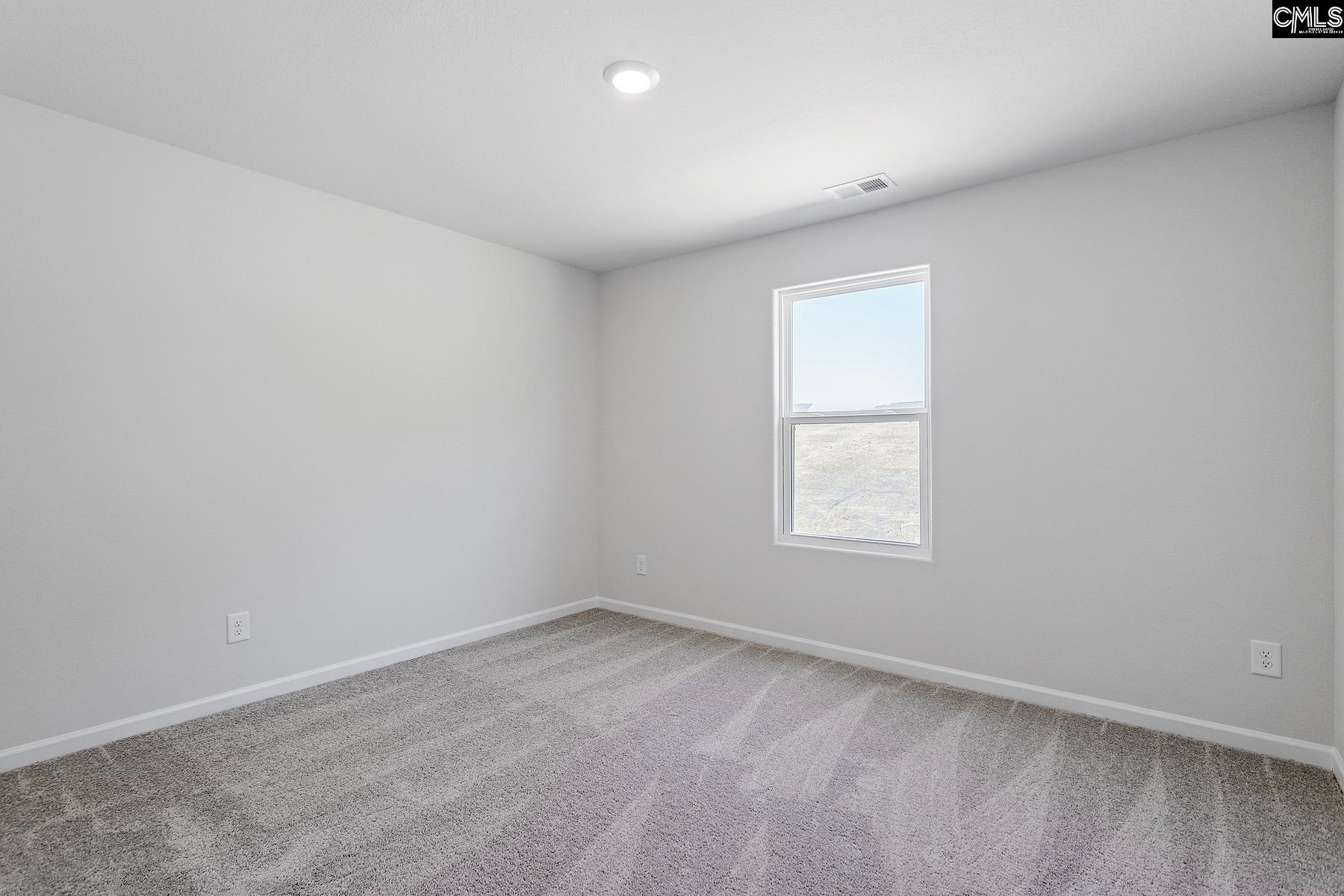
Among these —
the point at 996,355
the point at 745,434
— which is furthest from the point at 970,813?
the point at 745,434

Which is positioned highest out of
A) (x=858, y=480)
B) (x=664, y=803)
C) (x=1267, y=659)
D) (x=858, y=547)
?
(x=858, y=480)

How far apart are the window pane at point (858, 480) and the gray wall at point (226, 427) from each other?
1779 millimetres

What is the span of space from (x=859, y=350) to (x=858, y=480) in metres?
0.72

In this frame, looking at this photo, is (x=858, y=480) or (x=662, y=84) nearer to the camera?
(x=662, y=84)

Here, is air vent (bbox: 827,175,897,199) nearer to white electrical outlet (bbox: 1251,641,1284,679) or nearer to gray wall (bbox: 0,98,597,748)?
gray wall (bbox: 0,98,597,748)

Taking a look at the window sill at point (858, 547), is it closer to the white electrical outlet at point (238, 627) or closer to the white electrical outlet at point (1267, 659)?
the white electrical outlet at point (1267, 659)

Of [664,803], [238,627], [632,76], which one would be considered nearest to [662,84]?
[632,76]

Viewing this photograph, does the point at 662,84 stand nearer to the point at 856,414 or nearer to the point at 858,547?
the point at 856,414

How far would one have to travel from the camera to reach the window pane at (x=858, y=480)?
344 centimetres

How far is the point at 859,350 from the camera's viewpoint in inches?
143

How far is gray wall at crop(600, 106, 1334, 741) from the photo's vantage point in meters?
2.42

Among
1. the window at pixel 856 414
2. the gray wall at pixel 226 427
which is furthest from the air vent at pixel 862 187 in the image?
the gray wall at pixel 226 427

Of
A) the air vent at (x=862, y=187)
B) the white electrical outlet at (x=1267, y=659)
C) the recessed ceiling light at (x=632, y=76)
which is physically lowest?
the white electrical outlet at (x=1267, y=659)

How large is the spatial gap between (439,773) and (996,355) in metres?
2.92
